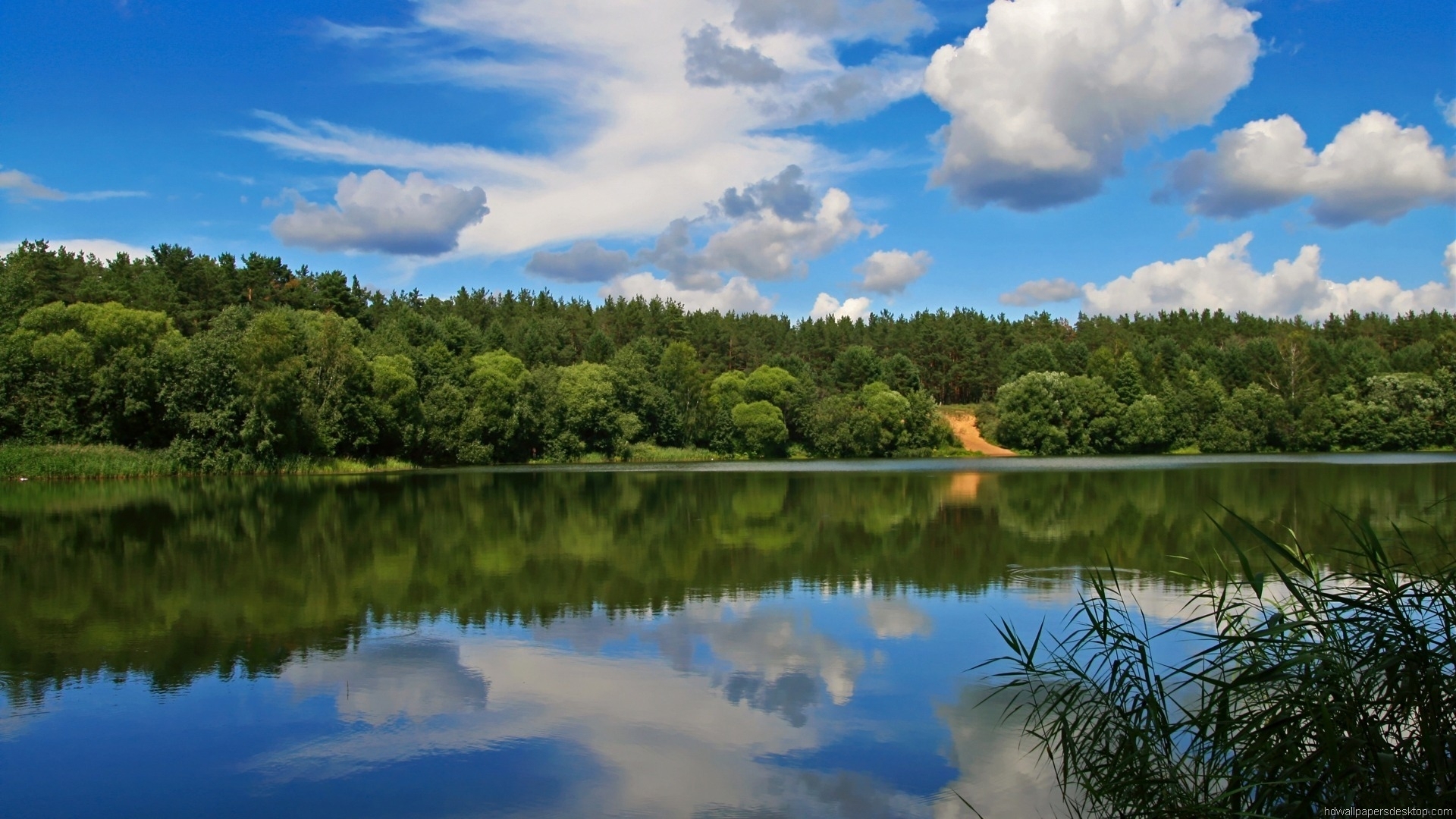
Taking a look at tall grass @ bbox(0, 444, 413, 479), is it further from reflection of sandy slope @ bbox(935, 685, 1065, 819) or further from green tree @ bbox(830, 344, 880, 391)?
green tree @ bbox(830, 344, 880, 391)

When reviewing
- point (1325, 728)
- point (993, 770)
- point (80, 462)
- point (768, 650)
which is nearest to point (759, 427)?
point (80, 462)

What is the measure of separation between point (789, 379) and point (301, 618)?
78042 millimetres

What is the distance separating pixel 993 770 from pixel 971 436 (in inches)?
3496

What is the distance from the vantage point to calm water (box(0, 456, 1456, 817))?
8.06 metres

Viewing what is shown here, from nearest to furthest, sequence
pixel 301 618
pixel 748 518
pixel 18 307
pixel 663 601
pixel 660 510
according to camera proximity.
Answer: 1. pixel 301 618
2. pixel 663 601
3. pixel 748 518
4. pixel 660 510
5. pixel 18 307

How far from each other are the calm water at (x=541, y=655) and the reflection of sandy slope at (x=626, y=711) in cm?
4

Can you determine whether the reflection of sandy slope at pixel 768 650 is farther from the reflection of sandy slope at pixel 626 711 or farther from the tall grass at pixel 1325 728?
the tall grass at pixel 1325 728

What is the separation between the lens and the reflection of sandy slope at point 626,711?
7871mm

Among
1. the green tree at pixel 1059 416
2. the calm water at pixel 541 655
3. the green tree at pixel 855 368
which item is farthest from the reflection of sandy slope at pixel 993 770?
the green tree at pixel 855 368

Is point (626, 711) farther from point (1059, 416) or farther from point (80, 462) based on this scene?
point (1059, 416)

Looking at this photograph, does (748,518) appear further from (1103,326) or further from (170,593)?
(1103,326)

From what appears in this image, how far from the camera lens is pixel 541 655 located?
12.3m

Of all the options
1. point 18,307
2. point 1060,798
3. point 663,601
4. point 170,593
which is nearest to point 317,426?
point 18,307

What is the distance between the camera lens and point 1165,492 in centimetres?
3650
